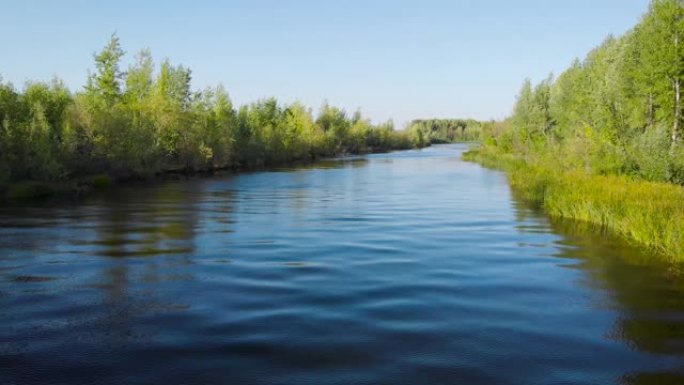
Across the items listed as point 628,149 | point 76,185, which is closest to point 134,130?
point 76,185

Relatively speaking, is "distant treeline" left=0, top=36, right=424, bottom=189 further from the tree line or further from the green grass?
the tree line

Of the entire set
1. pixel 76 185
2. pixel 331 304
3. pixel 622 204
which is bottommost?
pixel 331 304

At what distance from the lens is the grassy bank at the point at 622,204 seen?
19.5 metres

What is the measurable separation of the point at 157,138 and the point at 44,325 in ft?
150

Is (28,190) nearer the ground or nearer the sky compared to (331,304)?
nearer the sky

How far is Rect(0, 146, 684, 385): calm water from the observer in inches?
388

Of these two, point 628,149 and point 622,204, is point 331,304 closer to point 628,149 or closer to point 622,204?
point 622,204

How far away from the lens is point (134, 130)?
49.5m

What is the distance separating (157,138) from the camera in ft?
181

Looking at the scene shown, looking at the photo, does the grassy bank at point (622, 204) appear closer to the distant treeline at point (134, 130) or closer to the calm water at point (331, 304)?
the calm water at point (331, 304)

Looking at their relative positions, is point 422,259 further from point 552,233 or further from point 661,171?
point 661,171

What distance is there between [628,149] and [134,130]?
38.8 meters

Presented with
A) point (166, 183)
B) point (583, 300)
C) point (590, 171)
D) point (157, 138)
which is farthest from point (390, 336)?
point (157, 138)

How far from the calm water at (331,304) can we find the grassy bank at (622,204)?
34.2 inches
